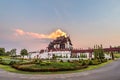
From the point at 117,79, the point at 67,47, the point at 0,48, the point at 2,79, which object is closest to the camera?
the point at 117,79

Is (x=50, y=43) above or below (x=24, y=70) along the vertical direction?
above

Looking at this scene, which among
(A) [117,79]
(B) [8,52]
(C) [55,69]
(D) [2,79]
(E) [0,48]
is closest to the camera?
(A) [117,79]

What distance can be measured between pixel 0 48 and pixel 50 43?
22.4 metres

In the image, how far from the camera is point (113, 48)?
62375 mm

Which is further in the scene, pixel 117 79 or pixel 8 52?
pixel 8 52

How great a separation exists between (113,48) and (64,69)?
117 feet

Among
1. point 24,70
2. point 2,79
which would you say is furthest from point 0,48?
point 2,79

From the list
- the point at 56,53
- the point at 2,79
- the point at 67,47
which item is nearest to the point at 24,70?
the point at 2,79

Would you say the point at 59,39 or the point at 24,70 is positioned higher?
the point at 59,39

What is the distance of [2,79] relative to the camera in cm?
2266

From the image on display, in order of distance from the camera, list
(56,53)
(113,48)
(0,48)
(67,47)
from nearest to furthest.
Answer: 1. (113,48)
2. (56,53)
3. (67,47)
4. (0,48)

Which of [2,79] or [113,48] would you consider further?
[113,48]

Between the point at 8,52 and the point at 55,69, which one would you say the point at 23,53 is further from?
the point at 55,69

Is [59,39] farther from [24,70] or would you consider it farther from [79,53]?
[24,70]
